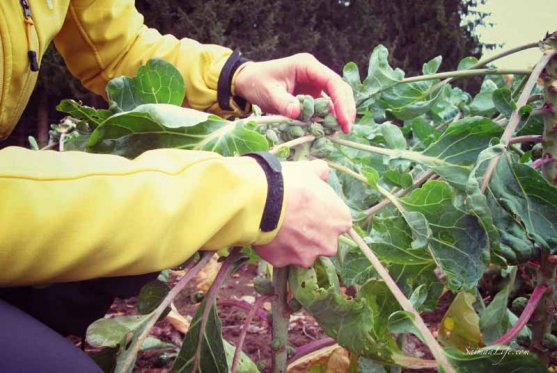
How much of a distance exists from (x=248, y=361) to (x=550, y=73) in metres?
0.93

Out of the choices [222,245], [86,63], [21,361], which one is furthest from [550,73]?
[86,63]

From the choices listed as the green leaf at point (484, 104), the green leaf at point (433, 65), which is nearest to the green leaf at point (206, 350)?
the green leaf at point (484, 104)

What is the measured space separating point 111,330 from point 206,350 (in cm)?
19

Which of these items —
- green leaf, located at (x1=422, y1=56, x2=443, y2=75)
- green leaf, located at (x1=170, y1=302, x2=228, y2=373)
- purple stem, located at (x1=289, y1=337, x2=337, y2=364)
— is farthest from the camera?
green leaf, located at (x1=422, y1=56, x2=443, y2=75)

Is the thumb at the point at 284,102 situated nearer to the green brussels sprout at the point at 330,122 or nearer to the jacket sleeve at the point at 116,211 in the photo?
the green brussels sprout at the point at 330,122

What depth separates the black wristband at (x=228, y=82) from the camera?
1408 millimetres

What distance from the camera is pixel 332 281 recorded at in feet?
3.07

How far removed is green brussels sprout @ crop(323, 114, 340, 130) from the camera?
1094mm

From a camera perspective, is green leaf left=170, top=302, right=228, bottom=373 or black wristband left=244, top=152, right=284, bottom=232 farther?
green leaf left=170, top=302, right=228, bottom=373

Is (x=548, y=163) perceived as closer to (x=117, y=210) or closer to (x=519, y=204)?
(x=519, y=204)

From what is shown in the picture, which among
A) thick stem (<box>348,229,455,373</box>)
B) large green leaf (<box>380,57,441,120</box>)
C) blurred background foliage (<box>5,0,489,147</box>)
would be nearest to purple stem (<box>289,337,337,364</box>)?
thick stem (<box>348,229,455,373</box>)

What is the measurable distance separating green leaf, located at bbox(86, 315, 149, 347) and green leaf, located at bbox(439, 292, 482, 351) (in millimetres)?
819

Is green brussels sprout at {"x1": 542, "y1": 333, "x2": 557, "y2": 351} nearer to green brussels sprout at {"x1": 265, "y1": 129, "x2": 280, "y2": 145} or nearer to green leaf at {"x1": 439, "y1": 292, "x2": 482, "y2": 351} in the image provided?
green leaf at {"x1": 439, "y1": 292, "x2": 482, "y2": 351}

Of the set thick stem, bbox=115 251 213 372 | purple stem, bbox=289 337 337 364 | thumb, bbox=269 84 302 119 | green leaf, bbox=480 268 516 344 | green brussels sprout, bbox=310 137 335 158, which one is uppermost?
thumb, bbox=269 84 302 119
